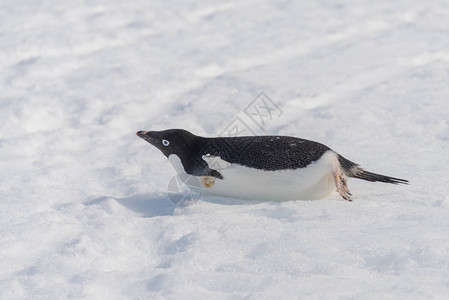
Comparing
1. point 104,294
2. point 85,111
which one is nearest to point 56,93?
point 85,111

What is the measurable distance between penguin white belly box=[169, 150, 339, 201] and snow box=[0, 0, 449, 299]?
9 cm

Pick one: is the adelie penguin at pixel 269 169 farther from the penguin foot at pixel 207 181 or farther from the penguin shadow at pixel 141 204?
the penguin shadow at pixel 141 204

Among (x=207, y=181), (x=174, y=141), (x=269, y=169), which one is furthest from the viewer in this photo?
(x=174, y=141)

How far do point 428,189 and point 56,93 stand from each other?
409cm

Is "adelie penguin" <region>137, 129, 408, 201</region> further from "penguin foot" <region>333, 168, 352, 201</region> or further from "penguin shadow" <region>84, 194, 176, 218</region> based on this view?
"penguin shadow" <region>84, 194, 176, 218</region>

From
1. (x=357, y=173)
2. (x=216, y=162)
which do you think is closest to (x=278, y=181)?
(x=216, y=162)

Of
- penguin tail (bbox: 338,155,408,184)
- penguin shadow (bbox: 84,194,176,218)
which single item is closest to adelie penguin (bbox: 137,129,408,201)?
penguin tail (bbox: 338,155,408,184)

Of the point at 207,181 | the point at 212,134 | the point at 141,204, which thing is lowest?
the point at 212,134

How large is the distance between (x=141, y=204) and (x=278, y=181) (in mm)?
910

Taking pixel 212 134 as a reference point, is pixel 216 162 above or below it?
above

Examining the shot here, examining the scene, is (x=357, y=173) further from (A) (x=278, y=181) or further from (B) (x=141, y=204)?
(B) (x=141, y=204)

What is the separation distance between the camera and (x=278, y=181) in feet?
11.4

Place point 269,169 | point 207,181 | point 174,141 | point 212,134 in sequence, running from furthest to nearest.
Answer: point 212,134 < point 174,141 < point 207,181 < point 269,169

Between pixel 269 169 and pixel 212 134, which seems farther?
pixel 212 134
